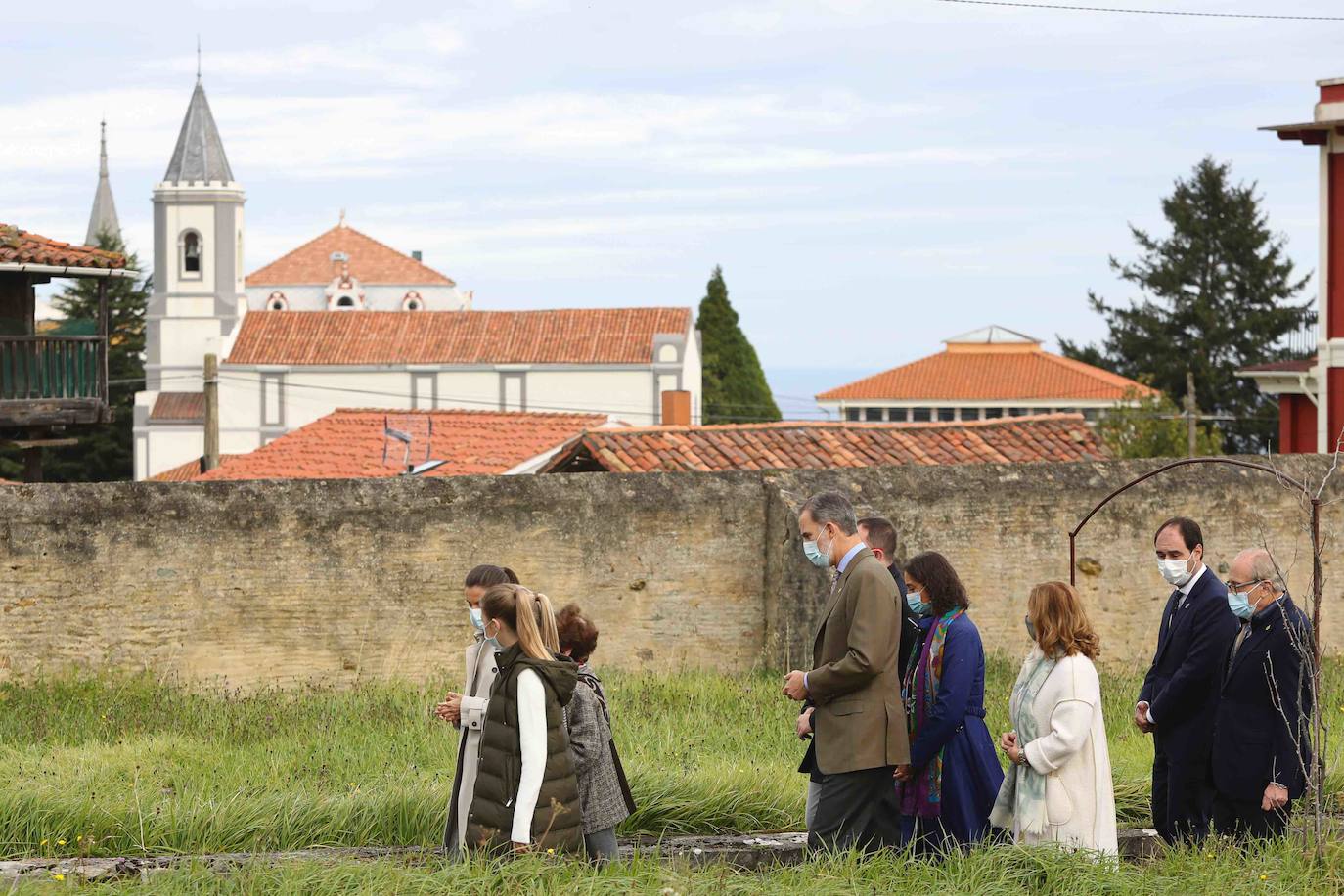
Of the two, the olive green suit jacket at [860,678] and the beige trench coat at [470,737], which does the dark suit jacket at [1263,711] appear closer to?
the olive green suit jacket at [860,678]

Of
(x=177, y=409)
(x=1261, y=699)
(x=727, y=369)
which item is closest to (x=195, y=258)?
(x=177, y=409)

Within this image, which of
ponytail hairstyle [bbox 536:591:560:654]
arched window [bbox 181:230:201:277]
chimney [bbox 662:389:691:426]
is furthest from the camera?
arched window [bbox 181:230:201:277]

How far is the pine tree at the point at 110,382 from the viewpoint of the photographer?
56656 mm

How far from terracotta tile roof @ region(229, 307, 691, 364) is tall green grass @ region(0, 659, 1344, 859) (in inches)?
2470

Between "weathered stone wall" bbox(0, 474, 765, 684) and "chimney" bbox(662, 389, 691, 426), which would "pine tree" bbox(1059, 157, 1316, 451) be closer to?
"chimney" bbox(662, 389, 691, 426)

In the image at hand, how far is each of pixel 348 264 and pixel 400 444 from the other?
73666 millimetres

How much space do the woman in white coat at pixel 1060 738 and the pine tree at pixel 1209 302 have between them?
163ft

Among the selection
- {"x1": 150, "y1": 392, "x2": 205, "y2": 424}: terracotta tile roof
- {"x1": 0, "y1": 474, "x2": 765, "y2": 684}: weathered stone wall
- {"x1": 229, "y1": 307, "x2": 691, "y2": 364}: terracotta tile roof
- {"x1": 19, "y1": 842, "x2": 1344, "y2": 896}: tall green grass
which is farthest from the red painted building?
{"x1": 150, "y1": 392, "x2": 205, "y2": 424}: terracotta tile roof

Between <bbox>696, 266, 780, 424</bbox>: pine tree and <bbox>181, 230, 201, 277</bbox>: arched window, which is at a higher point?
<bbox>181, 230, 201, 277</bbox>: arched window

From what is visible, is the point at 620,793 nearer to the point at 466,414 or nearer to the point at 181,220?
the point at 466,414

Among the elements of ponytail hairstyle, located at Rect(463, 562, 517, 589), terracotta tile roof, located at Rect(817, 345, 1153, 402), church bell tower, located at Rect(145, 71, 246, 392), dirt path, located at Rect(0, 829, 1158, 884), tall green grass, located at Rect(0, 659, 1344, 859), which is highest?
church bell tower, located at Rect(145, 71, 246, 392)

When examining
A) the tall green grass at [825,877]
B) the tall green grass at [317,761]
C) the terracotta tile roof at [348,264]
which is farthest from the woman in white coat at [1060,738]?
the terracotta tile roof at [348,264]

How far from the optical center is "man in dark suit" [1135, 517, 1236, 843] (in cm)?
671

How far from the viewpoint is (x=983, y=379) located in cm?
7019
